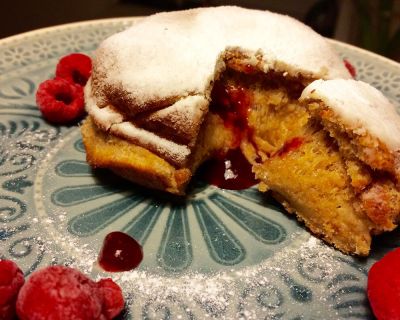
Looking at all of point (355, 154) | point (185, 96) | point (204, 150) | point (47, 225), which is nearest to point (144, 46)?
point (185, 96)

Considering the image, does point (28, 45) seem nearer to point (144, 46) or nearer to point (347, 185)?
point (144, 46)

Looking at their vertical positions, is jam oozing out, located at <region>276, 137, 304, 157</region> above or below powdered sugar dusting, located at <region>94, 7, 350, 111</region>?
below

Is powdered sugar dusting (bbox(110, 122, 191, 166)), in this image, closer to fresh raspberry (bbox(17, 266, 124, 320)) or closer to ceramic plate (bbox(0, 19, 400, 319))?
ceramic plate (bbox(0, 19, 400, 319))

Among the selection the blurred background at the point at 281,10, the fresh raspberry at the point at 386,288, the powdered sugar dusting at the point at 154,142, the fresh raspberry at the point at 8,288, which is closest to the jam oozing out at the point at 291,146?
the powdered sugar dusting at the point at 154,142

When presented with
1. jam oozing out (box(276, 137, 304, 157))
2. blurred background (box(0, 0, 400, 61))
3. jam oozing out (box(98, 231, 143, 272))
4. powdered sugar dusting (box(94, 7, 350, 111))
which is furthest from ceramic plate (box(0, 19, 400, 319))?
blurred background (box(0, 0, 400, 61))

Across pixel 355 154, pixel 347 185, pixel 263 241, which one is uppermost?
pixel 355 154

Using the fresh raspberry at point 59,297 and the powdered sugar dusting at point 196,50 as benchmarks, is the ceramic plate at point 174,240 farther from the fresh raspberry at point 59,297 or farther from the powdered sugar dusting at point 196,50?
the powdered sugar dusting at point 196,50
